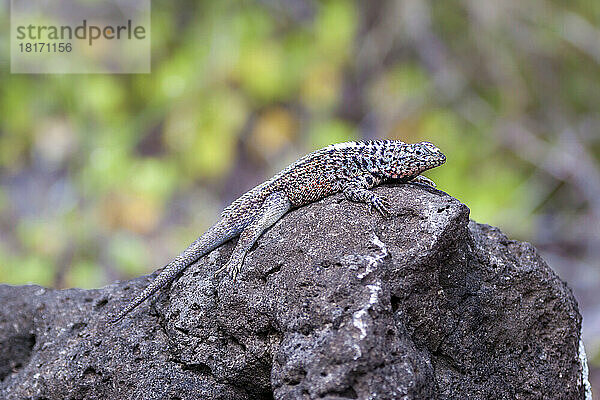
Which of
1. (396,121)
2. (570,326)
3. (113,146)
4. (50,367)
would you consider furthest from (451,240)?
(113,146)

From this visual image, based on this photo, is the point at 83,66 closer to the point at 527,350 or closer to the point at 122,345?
the point at 122,345

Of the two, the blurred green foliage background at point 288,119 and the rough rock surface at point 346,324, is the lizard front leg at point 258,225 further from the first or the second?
the blurred green foliage background at point 288,119

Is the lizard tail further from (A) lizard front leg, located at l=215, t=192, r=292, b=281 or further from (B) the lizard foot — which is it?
(B) the lizard foot

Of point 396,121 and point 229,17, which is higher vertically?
point 229,17

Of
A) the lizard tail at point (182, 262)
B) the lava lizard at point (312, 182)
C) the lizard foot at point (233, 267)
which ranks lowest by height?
the lizard foot at point (233, 267)

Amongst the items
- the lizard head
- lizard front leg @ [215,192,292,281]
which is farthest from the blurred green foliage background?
lizard front leg @ [215,192,292,281]

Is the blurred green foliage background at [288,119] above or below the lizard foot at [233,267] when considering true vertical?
above

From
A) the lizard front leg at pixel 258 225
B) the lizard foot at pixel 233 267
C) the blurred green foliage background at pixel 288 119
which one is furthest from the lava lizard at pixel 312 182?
the blurred green foliage background at pixel 288 119
